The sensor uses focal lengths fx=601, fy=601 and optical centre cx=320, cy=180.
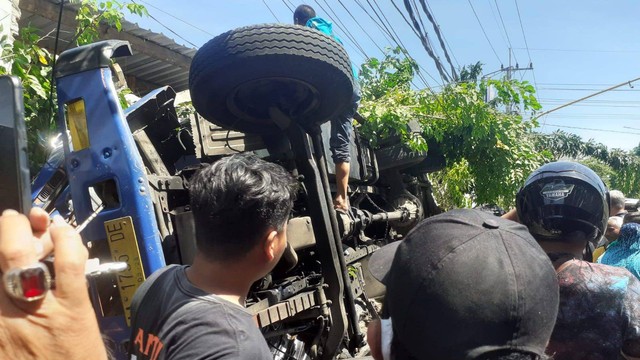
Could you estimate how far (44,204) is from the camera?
3.68 metres

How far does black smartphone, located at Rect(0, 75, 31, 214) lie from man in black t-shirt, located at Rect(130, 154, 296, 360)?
78cm

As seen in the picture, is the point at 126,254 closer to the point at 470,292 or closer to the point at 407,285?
the point at 407,285

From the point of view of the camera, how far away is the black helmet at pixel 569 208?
2.27 meters

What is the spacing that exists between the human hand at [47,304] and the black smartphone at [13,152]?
0.32ft

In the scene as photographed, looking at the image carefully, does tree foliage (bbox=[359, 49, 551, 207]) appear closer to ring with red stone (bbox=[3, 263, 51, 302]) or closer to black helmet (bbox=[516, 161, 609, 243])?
black helmet (bbox=[516, 161, 609, 243])

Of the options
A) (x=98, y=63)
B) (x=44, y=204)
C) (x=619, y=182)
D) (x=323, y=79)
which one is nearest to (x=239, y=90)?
(x=323, y=79)

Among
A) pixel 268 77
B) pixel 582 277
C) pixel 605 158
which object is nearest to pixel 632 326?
pixel 582 277

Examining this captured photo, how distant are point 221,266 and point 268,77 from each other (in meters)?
1.81

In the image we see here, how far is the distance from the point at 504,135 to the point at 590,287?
218 inches

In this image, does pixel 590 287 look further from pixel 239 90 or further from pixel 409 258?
pixel 239 90

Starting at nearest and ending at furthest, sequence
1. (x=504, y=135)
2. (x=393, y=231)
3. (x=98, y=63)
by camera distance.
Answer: (x=98, y=63)
(x=393, y=231)
(x=504, y=135)

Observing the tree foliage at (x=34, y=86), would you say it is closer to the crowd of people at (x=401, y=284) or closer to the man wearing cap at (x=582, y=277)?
the crowd of people at (x=401, y=284)

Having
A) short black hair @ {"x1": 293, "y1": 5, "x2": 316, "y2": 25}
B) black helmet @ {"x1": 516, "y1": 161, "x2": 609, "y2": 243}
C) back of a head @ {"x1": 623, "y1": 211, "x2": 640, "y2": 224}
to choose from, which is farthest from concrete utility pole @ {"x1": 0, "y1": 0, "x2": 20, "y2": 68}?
back of a head @ {"x1": 623, "y1": 211, "x2": 640, "y2": 224}

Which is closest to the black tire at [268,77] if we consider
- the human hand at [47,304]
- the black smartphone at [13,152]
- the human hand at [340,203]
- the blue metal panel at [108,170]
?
the blue metal panel at [108,170]
